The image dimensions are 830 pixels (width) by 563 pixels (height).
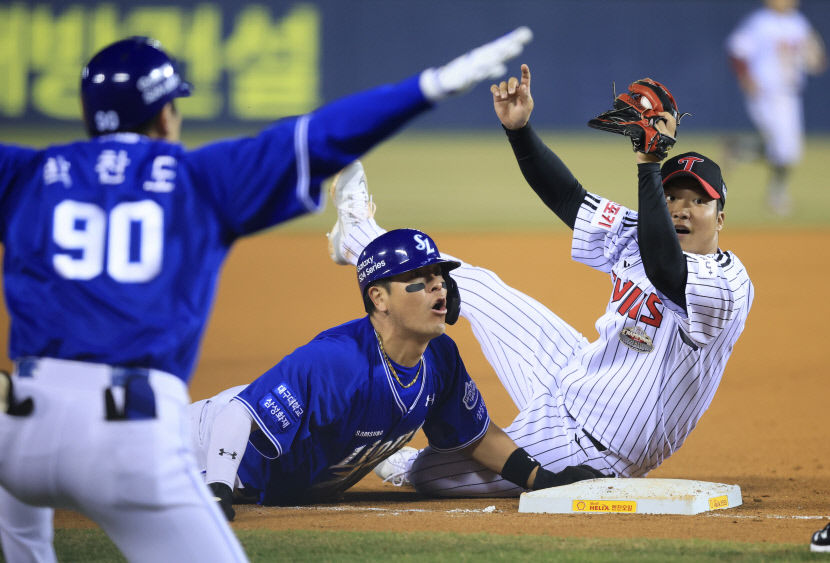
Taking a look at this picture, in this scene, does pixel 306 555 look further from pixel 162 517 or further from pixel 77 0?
pixel 77 0

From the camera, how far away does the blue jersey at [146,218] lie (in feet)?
7.66

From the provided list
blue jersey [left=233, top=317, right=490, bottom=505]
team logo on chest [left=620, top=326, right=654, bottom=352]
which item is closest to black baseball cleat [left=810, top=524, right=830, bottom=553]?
team logo on chest [left=620, top=326, right=654, bottom=352]

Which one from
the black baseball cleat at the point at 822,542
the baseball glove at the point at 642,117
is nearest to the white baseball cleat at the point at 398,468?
the baseball glove at the point at 642,117

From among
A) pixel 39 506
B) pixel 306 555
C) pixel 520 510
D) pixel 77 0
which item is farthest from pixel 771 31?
pixel 39 506

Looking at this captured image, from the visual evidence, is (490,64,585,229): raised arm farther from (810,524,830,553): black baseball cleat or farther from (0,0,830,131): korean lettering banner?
(0,0,830,131): korean lettering banner

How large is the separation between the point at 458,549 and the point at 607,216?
1.61 metres

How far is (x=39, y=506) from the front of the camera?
2.45m

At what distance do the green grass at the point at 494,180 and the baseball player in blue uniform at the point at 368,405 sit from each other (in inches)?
314

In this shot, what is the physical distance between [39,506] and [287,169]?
36.4 inches

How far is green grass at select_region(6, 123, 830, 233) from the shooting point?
1348cm

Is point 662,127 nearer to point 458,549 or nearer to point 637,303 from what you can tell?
point 637,303

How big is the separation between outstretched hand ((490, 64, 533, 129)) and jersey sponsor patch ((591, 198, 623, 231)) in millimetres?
481

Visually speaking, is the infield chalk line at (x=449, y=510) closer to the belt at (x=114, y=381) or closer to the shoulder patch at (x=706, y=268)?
the shoulder patch at (x=706, y=268)

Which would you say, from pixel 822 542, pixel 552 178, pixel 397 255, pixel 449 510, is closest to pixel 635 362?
pixel 552 178
